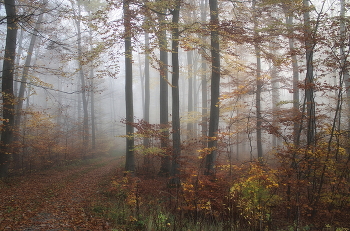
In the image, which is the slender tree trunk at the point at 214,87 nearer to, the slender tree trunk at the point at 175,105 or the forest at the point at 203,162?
the forest at the point at 203,162

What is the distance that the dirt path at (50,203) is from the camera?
4922 mm

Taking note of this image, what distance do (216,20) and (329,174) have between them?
598 centimetres

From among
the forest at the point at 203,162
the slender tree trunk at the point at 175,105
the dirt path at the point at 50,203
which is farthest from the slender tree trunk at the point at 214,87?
the dirt path at the point at 50,203

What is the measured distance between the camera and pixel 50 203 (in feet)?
21.4

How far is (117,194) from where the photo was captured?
725cm

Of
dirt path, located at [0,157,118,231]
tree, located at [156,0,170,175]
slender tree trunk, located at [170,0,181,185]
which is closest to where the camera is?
dirt path, located at [0,157,118,231]

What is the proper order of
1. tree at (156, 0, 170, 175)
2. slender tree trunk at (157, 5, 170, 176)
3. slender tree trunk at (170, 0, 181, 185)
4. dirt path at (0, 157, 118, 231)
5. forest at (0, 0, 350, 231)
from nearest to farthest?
dirt path at (0, 157, 118, 231) → forest at (0, 0, 350, 231) → slender tree trunk at (170, 0, 181, 185) → tree at (156, 0, 170, 175) → slender tree trunk at (157, 5, 170, 176)

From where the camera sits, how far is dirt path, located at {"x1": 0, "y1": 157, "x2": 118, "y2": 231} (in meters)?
4.92

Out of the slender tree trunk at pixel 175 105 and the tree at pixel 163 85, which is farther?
the tree at pixel 163 85

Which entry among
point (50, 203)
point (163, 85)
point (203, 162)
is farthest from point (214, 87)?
point (50, 203)

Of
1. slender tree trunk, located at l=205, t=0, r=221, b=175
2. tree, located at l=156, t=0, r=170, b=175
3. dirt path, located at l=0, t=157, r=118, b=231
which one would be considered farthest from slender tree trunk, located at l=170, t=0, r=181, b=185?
dirt path, located at l=0, t=157, r=118, b=231

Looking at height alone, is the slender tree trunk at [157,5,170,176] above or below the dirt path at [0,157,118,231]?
above

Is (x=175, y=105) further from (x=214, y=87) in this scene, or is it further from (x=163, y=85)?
(x=163, y=85)

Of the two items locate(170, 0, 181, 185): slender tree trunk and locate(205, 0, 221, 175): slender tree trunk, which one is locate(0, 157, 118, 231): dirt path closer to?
locate(170, 0, 181, 185): slender tree trunk
